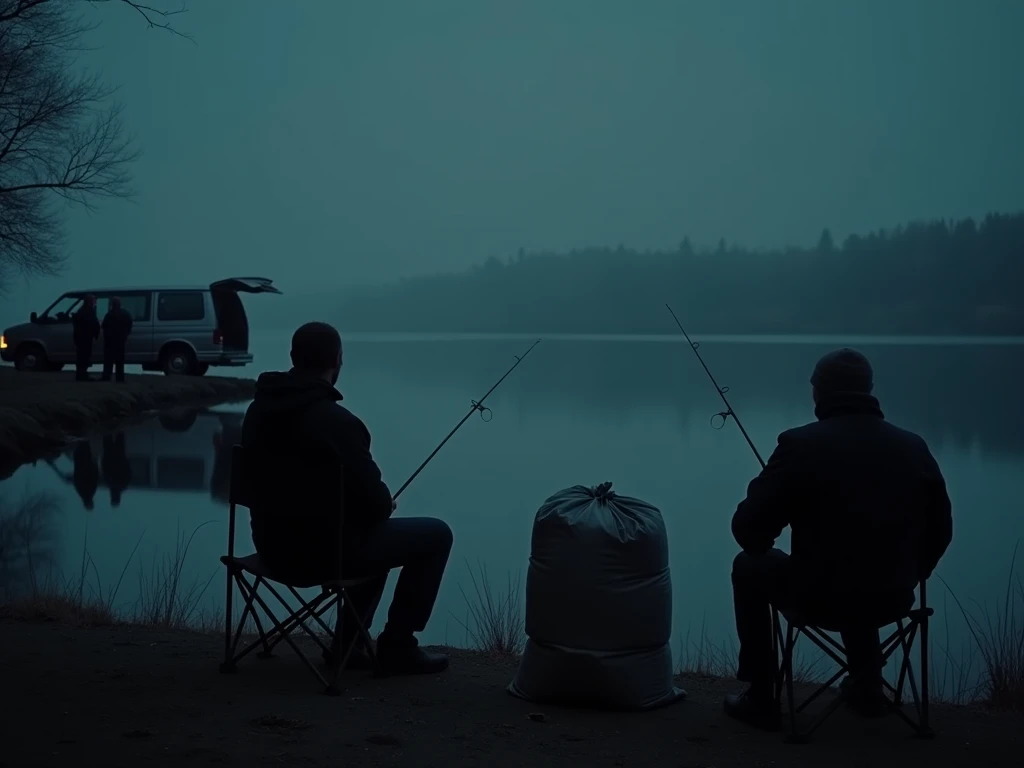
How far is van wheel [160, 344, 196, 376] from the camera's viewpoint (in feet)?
78.6

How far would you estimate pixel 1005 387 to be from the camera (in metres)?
39.1

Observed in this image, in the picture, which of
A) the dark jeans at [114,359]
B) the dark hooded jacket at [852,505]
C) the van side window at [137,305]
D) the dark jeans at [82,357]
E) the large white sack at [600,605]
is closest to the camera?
the dark hooded jacket at [852,505]

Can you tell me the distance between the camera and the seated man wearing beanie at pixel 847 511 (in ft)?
11.3

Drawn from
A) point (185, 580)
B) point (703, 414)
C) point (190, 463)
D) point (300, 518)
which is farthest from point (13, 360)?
point (300, 518)

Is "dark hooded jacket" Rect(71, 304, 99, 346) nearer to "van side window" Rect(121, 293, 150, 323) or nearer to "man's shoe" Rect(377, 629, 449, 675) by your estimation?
"van side window" Rect(121, 293, 150, 323)

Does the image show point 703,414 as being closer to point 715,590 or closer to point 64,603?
point 715,590

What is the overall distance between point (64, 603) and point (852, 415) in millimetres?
3758

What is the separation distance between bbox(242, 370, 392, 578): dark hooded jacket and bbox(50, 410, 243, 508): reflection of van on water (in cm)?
775

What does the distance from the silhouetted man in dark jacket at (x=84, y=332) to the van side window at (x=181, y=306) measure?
231 cm

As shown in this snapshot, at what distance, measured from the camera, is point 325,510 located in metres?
3.90

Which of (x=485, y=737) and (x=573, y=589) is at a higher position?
(x=573, y=589)

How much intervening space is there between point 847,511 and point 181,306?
21.7 metres

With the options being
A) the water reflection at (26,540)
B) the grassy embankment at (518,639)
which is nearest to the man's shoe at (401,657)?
the grassy embankment at (518,639)

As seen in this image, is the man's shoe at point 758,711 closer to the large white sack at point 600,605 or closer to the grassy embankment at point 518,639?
the large white sack at point 600,605
